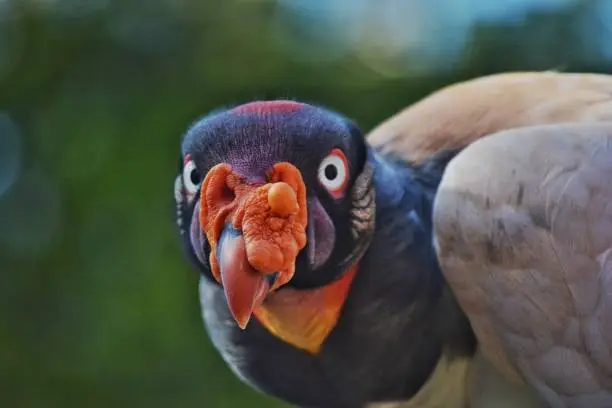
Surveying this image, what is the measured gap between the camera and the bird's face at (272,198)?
79cm

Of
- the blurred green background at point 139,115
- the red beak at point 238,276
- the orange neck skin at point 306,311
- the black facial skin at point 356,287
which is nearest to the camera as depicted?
the red beak at point 238,276

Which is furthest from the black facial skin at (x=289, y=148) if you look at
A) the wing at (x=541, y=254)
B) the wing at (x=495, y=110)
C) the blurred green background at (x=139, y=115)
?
the blurred green background at (x=139, y=115)

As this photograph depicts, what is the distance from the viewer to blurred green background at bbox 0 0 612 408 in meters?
2.28

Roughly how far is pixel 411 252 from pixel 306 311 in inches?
5.4

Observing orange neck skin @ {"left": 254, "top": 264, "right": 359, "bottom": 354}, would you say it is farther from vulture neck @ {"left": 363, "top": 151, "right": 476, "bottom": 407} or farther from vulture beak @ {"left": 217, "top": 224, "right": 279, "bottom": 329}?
vulture beak @ {"left": 217, "top": 224, "right": 279, "bottom": 329}

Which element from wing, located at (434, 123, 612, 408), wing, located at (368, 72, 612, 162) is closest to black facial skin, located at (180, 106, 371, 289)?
wing, located at (434, 123, 612, 408)

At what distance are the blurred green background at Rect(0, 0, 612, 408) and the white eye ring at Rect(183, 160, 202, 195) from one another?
1.31m

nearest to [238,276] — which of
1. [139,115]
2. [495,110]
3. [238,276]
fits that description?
[238,276]

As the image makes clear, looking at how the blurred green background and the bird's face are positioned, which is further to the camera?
the blurred green background

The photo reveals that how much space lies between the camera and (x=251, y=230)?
2.58 ft

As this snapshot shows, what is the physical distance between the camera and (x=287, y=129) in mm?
877

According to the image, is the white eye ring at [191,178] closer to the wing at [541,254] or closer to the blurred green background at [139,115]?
the wing at [541,254]

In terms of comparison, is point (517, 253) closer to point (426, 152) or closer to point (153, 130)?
point (426, 152)

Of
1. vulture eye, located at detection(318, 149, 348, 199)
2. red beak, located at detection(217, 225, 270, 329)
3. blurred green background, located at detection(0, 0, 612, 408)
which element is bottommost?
blurred green background, located at detection(0, 0, 612, 408)
